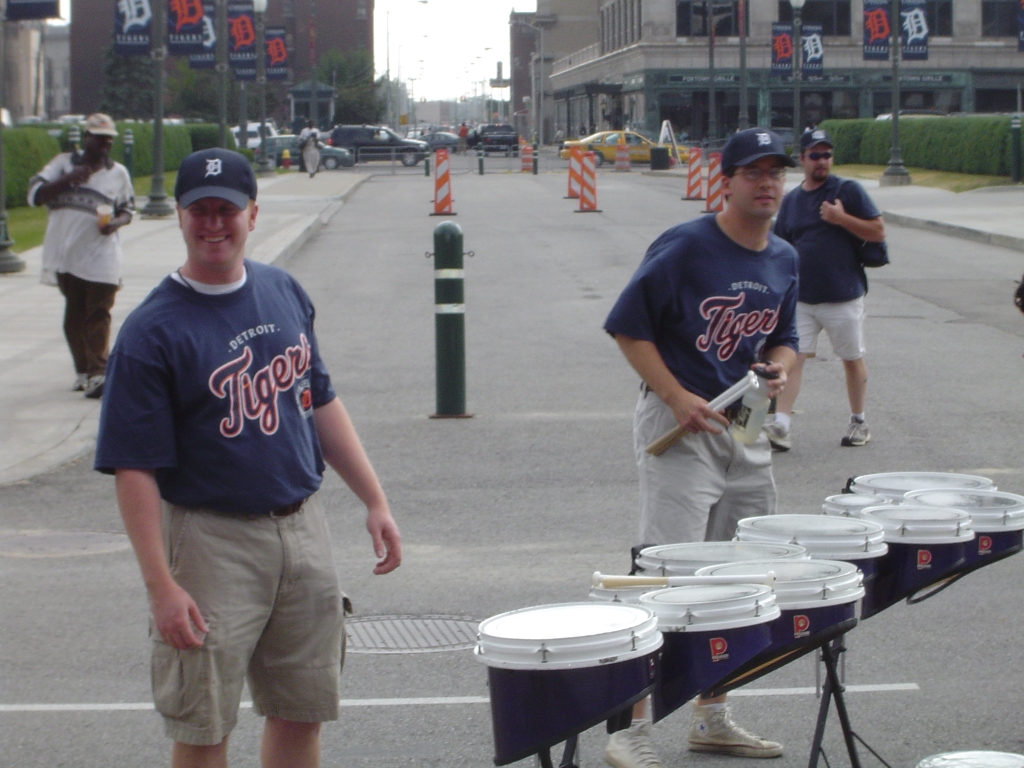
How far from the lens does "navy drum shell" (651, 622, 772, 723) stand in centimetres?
349

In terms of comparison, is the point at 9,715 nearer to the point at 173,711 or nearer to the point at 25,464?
the point at 173,711

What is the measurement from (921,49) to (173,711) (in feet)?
133

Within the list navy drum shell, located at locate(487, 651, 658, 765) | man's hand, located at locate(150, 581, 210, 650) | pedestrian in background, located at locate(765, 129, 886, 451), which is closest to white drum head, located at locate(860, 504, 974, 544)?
navy drum shell, located at locate(487, 651, 658, 765)

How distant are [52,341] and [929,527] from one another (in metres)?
10.9

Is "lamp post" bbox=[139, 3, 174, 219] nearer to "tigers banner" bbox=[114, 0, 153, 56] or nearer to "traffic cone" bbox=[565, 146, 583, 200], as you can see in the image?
"tigers banner" bbox=[114, 0, 153, 56]

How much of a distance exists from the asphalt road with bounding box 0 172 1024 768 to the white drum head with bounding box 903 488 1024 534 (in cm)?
84

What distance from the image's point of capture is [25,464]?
29.6 ft

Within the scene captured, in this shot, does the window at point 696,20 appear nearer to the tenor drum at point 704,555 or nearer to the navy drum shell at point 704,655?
the tenor drum at point 704,555

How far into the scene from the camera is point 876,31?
4188cm

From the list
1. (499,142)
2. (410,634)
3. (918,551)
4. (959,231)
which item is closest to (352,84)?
(499,142)

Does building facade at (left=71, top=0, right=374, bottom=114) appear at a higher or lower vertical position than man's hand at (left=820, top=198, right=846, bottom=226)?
higher

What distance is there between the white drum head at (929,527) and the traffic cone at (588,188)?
88.2 feet

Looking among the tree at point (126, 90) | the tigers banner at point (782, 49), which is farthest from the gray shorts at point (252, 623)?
the tree at point (126, 90)

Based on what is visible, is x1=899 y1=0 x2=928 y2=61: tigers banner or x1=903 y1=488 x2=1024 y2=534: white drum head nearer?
x1=903 y1=488 x2=1024 y2=534: white drum head
